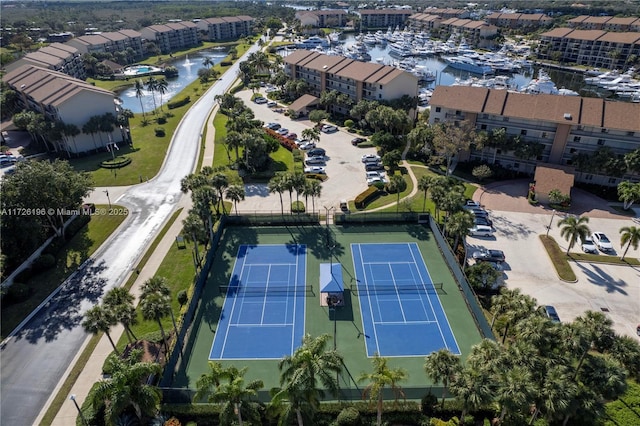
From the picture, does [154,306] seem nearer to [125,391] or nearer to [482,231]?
[125,391]

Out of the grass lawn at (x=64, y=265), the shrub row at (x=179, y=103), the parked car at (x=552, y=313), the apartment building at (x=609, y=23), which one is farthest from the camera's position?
the apartment building at (x=609, y=23)

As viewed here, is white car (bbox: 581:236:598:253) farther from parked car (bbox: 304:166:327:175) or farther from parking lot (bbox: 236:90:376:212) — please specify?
parked car (bbox: 304:166:327:175)

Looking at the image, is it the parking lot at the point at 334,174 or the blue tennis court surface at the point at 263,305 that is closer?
the blue tennis court surface at the point at 263,305

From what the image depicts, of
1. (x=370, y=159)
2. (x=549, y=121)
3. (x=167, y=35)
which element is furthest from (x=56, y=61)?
(x=549, y=121)

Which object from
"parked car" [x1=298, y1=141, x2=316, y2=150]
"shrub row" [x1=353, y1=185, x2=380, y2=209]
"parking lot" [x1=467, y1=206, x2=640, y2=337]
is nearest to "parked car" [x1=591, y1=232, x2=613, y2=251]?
"parking lot" [x1=467, y1=206, x2=640, y2=337]

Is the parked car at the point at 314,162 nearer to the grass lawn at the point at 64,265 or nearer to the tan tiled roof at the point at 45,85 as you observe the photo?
the grass lawn at the point at 64,265

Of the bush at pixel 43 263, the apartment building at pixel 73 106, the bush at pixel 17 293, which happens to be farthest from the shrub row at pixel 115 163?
the bush at pixel 17 293

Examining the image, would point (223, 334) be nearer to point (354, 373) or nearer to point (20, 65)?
point (354, 373)
